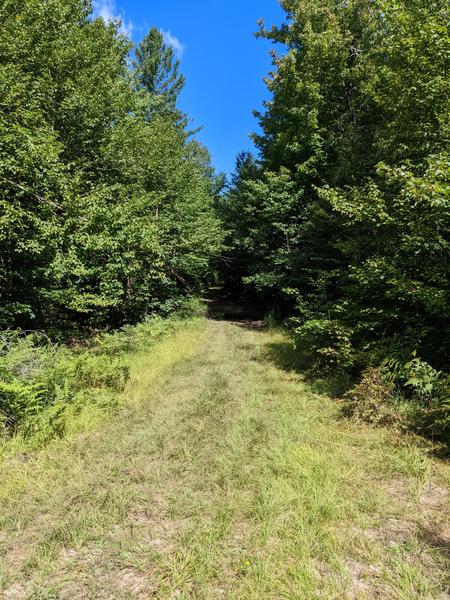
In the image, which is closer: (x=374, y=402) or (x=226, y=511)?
(x=226, y=511)

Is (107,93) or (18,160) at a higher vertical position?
(107,93)

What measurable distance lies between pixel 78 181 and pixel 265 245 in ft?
27.0

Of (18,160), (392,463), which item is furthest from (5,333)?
(392,463)

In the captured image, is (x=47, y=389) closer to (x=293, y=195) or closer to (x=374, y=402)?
(x=374, y=402)

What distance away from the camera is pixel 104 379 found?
6.12 meters

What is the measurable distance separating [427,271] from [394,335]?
46.0 inches

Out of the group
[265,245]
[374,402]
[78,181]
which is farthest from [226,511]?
[265,245]

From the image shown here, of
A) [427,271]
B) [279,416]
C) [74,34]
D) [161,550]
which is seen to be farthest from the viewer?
[74,34]

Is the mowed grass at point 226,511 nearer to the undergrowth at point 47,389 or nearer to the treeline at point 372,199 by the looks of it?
the undergrowth at point 47,389

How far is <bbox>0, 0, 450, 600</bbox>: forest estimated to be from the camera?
4.32 m

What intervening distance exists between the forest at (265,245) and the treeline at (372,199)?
5 centimetres

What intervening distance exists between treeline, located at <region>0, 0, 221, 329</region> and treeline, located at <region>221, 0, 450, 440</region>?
4.14 m

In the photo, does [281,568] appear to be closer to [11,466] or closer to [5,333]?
[11,466]

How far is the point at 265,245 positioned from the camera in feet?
47.9
